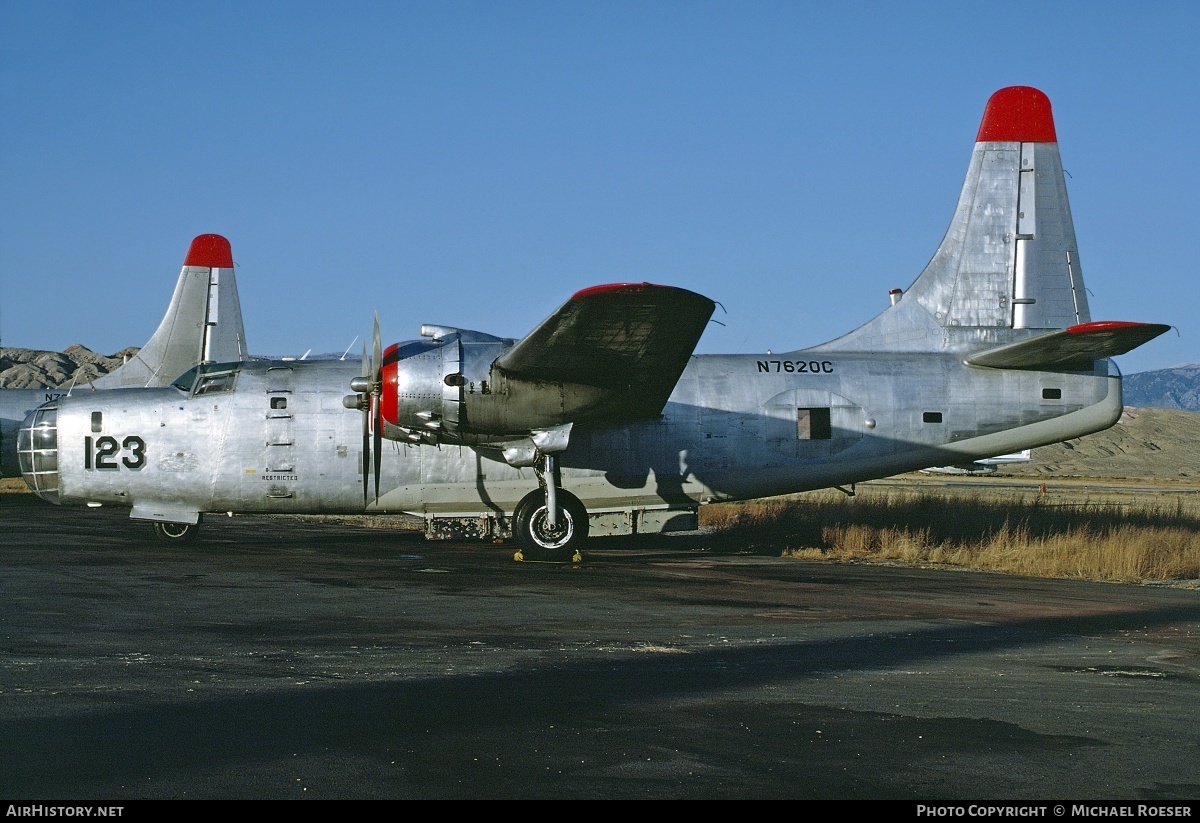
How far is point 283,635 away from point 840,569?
30.8ft

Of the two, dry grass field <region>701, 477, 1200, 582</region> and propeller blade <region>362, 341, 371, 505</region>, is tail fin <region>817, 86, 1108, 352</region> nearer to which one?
dry grass field <region>701, 477, 1200, 582</region>

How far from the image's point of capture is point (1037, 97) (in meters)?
18.5

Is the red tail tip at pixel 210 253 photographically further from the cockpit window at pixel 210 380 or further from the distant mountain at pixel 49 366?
the distant mountain at pixel 49 366

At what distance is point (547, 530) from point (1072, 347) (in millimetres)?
8446

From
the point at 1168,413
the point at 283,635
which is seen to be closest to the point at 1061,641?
the point at 283,635

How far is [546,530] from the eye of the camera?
52.8ft

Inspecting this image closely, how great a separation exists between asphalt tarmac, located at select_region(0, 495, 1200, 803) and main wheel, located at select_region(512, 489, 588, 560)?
107 inches

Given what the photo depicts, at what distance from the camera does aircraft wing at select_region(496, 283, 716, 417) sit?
13.1m

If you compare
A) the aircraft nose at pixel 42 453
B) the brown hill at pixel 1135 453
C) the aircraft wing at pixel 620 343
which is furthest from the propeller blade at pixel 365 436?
the brown hill at pixel 1135 453

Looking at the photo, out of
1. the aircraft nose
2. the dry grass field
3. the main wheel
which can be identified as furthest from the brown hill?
the aircraft nose

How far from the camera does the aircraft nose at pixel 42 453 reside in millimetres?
16719

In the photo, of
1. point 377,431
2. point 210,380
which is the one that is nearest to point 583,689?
point 377,431

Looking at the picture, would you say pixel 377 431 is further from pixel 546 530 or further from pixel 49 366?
pixel 49 366

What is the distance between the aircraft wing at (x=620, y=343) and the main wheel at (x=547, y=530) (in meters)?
1.74
